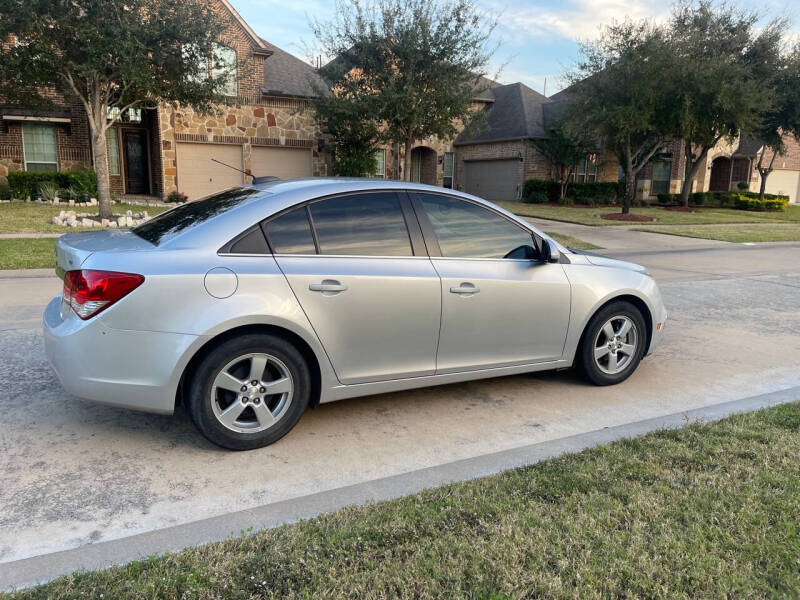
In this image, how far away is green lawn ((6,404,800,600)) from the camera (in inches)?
95.4

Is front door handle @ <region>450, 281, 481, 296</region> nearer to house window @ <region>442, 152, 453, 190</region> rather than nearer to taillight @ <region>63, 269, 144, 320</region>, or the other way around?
taillight @ <region>63, 269, 144, 320</region>

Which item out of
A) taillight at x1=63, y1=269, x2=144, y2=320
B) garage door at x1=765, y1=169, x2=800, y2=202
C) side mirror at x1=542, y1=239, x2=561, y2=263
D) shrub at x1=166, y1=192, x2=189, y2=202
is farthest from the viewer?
garage door at x1=765, y1=169, x2=800, y2=202

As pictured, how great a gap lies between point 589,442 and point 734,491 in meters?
0.93

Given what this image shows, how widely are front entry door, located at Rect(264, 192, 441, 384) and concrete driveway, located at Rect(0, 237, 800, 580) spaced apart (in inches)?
19.9

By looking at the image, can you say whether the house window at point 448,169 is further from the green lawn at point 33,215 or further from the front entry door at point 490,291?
the front entry door at point 490,291

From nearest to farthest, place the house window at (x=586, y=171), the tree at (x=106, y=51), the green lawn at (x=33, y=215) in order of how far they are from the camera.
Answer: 1. the tree at (x=106, y=51)
2. the green lawn at (x=33, y=215)
3. the house window at (x=586, y=171)

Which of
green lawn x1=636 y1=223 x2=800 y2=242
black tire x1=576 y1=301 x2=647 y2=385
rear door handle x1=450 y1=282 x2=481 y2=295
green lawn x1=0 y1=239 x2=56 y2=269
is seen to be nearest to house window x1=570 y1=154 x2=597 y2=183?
green lawn x1=636 y1=223 x2=800 y2=242

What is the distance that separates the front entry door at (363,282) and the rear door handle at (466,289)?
0.48 feet

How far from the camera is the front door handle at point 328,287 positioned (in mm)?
3863

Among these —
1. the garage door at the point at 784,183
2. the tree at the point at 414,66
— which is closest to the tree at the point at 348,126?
the tree at the point at 414,66

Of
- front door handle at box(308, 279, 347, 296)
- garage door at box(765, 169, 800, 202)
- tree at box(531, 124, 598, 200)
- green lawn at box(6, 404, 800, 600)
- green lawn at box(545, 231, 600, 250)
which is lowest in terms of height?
green lawn at box(6, 404, 800, 600)

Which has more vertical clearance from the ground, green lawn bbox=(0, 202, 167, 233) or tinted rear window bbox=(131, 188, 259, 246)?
tinted rear window bbox=(131, 188, 259, 246)

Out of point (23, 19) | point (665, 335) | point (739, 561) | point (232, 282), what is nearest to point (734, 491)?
point (739, 561)

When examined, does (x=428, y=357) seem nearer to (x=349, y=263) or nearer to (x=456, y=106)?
(x=349, y=263)
